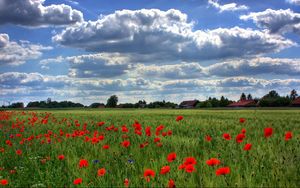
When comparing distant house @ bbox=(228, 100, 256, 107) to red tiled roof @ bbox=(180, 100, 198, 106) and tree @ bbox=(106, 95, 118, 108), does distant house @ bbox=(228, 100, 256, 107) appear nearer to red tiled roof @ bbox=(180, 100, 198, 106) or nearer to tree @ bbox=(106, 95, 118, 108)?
red tiled roof @ bbox=(180, 100, 198, 106)

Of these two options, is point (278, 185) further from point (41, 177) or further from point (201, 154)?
point (41, 177)

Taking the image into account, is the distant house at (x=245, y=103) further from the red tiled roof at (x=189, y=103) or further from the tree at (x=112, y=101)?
the tree at (x=112, y=101)

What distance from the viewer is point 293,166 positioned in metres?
4.77

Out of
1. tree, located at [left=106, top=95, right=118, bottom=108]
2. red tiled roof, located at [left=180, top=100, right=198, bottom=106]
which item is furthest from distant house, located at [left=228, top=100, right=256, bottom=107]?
tree, located at [left=106, top=95, right=118, bottom=108]

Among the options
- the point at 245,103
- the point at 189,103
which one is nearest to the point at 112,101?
the point at 189,103

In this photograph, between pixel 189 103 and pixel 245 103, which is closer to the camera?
pixel 245 103

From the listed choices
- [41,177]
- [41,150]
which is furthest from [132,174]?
[41,150]

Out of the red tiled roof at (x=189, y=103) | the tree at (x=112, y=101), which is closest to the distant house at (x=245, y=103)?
the red tiled roof at (x=189, y=103)

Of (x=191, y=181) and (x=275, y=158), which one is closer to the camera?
(x=191, y=181)

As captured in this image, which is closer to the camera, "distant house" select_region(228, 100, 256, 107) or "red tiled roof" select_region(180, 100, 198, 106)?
"distant house" select_region(228, 100, 256, 107)

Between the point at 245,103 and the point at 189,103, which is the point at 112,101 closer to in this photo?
the point at 189,103

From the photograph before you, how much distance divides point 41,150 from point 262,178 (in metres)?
5.68

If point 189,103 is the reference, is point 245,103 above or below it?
below

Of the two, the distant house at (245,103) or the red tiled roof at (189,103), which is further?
the red tiled roof at (189,103)
